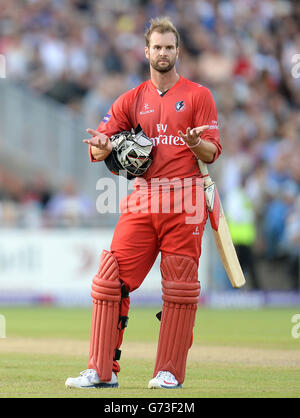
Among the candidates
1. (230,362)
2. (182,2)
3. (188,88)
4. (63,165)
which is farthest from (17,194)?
(188,88)

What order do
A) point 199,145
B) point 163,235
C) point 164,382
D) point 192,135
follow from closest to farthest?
1. point 192,135
2. point 199,145
3. point 164,382
4. point 163,235

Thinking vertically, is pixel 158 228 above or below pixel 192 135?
below

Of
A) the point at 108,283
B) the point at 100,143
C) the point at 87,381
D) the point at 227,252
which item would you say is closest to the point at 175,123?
the point at 100,143

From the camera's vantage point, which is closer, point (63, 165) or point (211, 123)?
point (211, 123)

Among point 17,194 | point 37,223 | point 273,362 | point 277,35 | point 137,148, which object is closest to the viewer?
point 137,148

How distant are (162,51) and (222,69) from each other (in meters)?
13.5

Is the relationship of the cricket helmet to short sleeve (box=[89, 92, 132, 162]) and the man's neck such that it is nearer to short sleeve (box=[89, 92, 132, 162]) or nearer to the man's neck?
short sleeve (box=[89, 92, 132, 162])

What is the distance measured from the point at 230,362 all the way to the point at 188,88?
2804mm

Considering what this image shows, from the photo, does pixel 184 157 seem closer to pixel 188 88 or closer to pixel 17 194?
pixel 188 88

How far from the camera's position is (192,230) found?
257 inches

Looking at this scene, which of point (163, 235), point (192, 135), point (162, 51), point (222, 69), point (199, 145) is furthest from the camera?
point (222, 69)

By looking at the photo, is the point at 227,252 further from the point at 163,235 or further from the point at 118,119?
the point at 118,119

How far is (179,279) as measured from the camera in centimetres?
650

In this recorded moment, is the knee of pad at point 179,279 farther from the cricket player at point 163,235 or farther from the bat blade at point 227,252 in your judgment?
the bat blade at point 227,252
